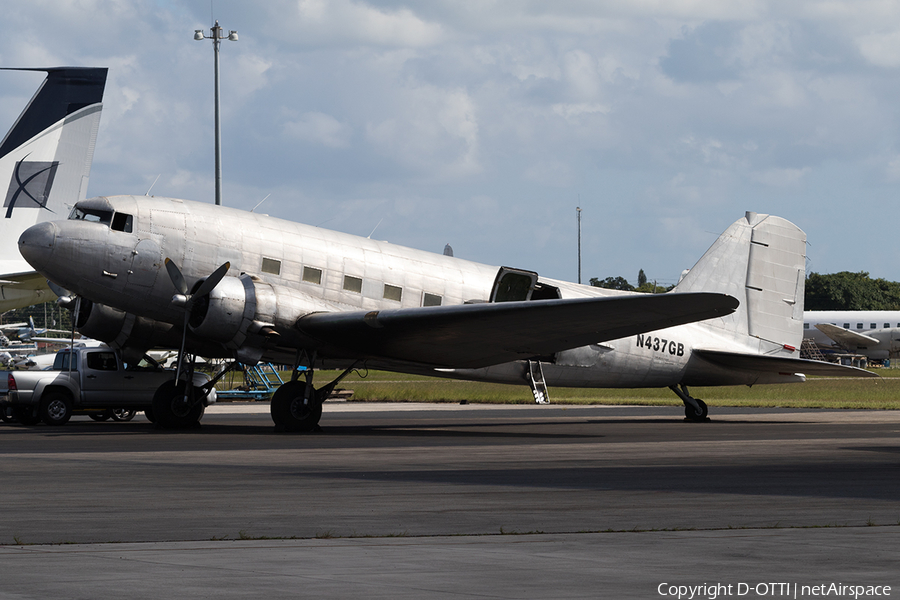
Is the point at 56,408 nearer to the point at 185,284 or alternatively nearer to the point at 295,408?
the point at 185,284

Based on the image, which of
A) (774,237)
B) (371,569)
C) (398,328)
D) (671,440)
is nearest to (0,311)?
(398,328)

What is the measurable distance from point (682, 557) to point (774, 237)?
78.4 feet

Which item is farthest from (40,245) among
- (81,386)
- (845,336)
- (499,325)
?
(845,336)

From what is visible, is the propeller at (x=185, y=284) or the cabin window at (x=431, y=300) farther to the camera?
the cabin window at (x=431, y=300)

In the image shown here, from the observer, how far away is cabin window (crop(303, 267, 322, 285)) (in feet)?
74.3

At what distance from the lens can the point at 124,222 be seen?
850 inches

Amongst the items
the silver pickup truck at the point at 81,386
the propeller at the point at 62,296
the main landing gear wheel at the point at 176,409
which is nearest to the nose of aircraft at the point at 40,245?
the propeller at the point at 62,296

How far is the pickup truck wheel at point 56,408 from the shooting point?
82.6ft

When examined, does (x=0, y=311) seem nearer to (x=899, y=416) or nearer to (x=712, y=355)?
(x=712, y=355)

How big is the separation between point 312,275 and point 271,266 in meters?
0.92

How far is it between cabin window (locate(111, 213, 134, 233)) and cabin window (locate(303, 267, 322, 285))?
363 centimetres

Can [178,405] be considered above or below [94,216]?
below

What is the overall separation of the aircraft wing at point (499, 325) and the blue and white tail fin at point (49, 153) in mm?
11265

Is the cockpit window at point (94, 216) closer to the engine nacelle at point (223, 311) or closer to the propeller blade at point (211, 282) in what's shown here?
the engine nacelle at point (223, 311)
